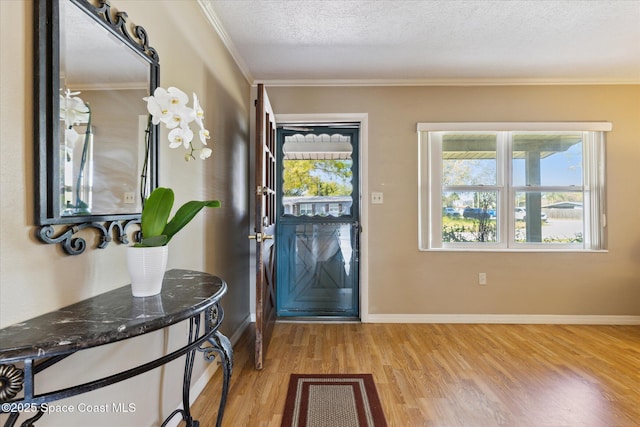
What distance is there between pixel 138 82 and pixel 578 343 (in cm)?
353

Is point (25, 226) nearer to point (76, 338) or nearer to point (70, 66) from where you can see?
point (76, 338)

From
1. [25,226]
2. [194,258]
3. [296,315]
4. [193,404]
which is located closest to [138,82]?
[25,226]

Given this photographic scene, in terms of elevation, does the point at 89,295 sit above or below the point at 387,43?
below

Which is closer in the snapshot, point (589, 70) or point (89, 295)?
point (89, 295)

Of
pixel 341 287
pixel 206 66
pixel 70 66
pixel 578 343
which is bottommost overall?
pixel 578 343

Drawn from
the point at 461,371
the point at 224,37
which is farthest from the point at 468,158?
the point at 224,37

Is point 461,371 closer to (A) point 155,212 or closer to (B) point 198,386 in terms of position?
(B) point 198,386

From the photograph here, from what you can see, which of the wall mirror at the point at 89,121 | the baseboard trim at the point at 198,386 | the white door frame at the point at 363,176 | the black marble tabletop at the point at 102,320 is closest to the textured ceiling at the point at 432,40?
the white door frame at the point at 363,176

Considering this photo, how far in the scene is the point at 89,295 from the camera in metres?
1.01

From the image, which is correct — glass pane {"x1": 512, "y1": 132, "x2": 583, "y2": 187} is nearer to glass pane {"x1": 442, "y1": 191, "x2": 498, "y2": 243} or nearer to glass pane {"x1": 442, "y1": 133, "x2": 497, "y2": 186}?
glass pane {"x1": 442, "y1": 133, "x2": 497, "y2": 186}

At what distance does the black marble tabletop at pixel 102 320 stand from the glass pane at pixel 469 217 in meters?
2.54

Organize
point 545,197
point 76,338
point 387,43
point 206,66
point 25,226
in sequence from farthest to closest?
point 545,197 → point 387,43 → point 206,66 → point 25,226 → point 76,338

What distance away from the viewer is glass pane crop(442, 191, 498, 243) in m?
3.03

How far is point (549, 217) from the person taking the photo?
3.02m
